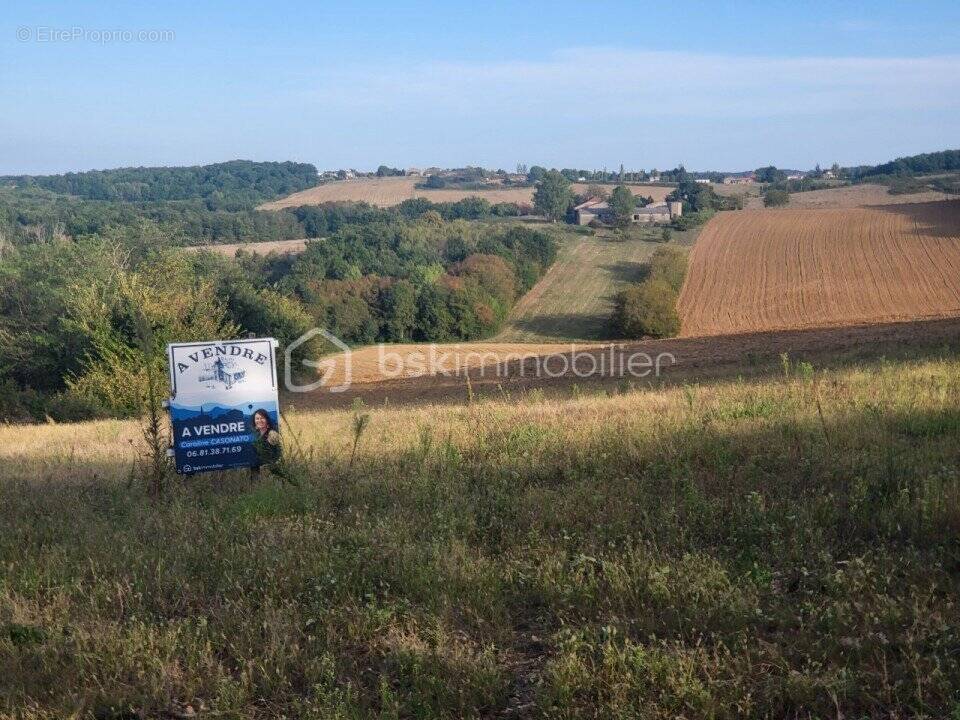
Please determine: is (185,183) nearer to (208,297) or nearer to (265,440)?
(208,297)

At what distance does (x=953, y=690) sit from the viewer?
3.07m

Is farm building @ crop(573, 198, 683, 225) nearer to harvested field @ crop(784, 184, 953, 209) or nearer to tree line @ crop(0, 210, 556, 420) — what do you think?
tree line @ crop(0, 210, 556, 420)

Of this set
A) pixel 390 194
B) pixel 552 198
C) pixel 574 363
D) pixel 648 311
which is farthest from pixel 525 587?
pixel 390 194

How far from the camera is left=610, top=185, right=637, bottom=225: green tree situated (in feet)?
287

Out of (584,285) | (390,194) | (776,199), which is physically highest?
(390,194)

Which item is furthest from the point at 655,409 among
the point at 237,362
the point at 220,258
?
the point at 220,258

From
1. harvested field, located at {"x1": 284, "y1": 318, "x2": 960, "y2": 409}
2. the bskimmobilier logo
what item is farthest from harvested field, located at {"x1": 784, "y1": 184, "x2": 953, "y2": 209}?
the bskimmobilier logo

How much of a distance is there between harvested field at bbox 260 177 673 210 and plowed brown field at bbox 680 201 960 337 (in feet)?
168

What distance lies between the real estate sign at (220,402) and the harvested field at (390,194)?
11056 cm

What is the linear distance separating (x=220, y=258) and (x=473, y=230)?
130ft

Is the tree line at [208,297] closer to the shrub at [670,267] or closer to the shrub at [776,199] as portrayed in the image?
the shrub at [670,267]

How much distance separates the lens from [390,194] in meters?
134

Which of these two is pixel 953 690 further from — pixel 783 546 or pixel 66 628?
pixel 66 628

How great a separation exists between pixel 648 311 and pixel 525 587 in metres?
45.6
